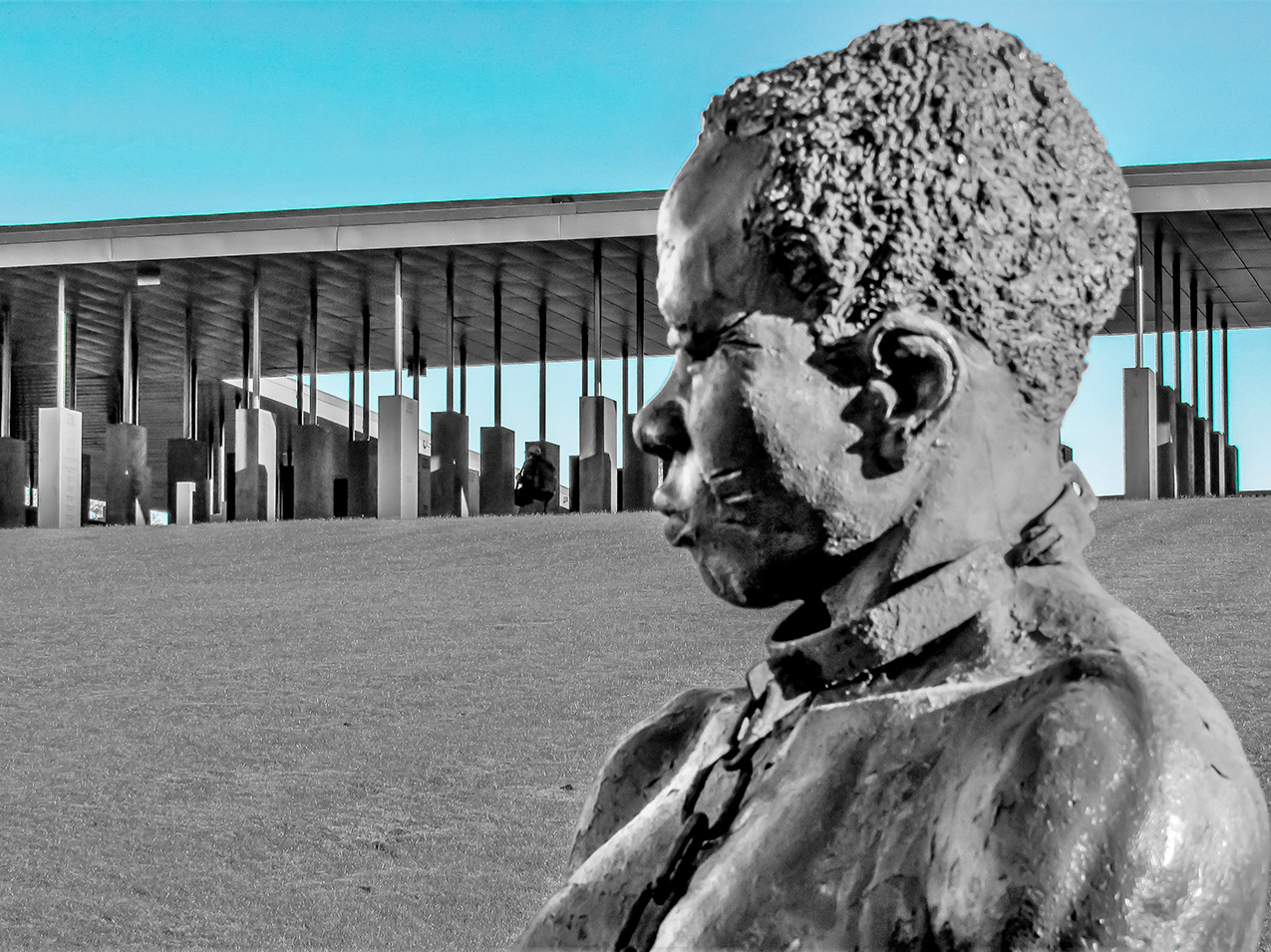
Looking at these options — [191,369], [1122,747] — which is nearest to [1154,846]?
[1122,747]

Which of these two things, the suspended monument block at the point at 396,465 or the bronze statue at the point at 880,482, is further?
the suspended monument block at the point at 396,465

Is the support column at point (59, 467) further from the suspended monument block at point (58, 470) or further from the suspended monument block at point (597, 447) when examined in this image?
the suspended monument block at point (597, 447)

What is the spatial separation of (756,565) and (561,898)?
0.44m

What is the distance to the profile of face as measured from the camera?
1771 mm

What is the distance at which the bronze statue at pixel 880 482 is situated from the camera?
1611 mm

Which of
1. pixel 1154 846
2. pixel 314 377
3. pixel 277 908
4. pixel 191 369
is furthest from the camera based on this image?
pixel 191 369

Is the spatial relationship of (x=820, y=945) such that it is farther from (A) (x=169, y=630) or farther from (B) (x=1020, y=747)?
(A) (x=169, y=630)

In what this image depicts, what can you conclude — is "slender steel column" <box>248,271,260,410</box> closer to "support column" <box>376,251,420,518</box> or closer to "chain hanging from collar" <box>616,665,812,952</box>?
"support column" <box>376,251,420,518</box>

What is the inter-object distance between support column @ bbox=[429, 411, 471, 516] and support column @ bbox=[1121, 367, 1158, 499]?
1102 cm

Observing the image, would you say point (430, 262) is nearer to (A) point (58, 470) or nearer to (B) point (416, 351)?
(B) point (416, 351)

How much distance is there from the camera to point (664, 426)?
6.15 feet

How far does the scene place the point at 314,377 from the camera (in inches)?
1169

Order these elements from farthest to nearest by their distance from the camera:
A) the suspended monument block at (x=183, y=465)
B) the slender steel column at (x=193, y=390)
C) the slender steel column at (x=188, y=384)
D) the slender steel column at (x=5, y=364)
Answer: the slender steel column at (x=193, y=390) < the slender steel column at (x=188, y=384) < the suspended monument block at (x=183, y=465) < the slender steel column at (x=5, y=364)

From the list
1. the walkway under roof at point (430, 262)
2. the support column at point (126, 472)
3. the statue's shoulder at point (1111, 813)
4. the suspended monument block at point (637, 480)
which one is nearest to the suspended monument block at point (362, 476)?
the walkway under roof at point (430, 262)
